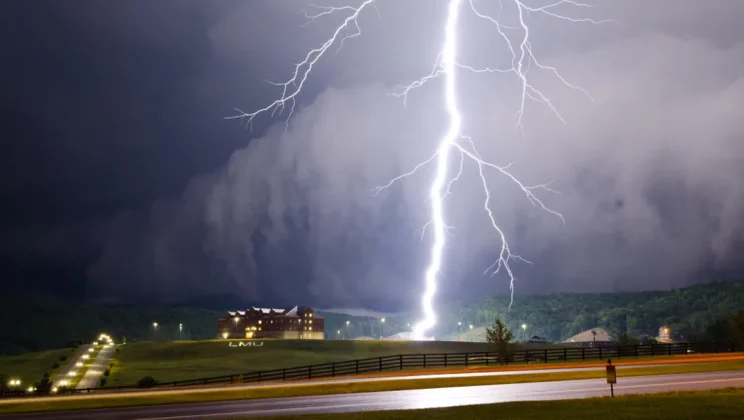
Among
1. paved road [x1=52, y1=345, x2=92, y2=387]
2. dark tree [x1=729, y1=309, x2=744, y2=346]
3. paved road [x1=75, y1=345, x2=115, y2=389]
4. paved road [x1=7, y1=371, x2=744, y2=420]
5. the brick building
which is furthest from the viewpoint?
the brick building

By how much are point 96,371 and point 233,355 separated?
20.3m

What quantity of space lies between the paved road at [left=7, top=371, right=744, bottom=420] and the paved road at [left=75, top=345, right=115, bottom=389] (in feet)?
122

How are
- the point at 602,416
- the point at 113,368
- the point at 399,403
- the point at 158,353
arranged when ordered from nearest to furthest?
1. the point at 602,416
2. the point at 399,403
3. the point at 113,368
4. the point at 158,353

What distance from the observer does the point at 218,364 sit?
273 ft

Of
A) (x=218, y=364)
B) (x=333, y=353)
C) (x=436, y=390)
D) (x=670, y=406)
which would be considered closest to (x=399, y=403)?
(x=436, y=390)

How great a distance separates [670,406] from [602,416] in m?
2.37

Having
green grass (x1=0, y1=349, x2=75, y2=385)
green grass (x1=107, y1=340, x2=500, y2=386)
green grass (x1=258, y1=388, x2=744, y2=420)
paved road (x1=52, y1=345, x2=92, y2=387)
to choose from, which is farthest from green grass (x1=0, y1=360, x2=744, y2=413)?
green grass (x1=0, y1=349, x2=75, y2=385)

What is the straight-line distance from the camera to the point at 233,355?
9231 centimetres

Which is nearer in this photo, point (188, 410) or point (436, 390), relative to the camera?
point (188, 410)

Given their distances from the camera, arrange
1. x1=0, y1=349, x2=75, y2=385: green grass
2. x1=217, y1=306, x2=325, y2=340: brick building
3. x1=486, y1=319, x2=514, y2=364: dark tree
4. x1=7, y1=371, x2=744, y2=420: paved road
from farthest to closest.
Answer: x1=217, y1=306, x2=325, y2=340: brick building, x1=0, y1=349, x2=75, y2=385: green grass, x1=486, y1=319, x2=514, y2=364: dark tree, x1=7, y1=371, x2=744, y2=420: paved road

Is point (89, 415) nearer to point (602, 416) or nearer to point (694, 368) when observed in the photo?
point (602, 416)

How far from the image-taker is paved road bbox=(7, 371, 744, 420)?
20.6m

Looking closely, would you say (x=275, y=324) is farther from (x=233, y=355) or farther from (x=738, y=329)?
(x=738, y=329)

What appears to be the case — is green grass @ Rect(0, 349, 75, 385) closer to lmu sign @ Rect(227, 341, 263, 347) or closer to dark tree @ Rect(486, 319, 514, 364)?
lmu sign @ Rect(227, 341, 263, 347)
